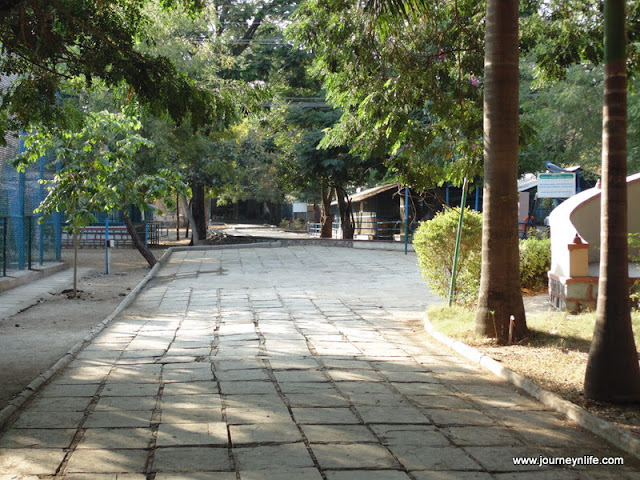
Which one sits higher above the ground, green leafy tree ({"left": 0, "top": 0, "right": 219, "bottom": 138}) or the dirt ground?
green leafy tree ({"left": 0, "top": 0, "right": 219, "bottom": 138})

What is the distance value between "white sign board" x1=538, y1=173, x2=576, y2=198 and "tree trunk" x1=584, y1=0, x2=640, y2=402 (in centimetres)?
1246

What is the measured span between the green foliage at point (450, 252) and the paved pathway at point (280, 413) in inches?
49.8

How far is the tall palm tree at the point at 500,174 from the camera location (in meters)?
7.53

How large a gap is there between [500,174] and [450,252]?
3.02 metres

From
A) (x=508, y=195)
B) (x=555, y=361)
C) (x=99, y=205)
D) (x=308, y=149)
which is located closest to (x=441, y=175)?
(x=508, y=195)

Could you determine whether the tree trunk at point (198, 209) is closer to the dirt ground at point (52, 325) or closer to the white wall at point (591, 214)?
the dirt ground at point (52, 325)

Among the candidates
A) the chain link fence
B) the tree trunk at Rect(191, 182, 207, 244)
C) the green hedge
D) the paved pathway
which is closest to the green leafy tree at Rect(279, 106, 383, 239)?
the tree trunk at Rect(191, 182, 207, 244)

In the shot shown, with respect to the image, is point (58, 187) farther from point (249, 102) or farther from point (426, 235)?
point (426, 235)

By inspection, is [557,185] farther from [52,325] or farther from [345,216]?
[345,216]

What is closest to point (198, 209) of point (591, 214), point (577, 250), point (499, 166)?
point (591, 214)

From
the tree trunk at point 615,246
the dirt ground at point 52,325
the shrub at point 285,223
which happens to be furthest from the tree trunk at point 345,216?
the shrub at point 285,223

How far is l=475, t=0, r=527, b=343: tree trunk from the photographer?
753 centimetres

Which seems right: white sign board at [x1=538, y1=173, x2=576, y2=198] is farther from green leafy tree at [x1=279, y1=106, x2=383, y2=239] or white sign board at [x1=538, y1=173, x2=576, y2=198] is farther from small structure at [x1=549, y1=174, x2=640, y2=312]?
green leafy tree at [x1=279, y1=106, x2=383, y2=239]

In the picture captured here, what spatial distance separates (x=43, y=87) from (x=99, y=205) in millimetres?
6499
